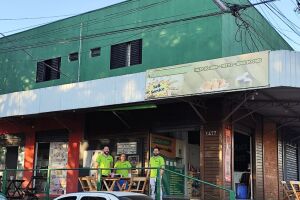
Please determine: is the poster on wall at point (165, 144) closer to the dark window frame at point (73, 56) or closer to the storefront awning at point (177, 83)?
the storefront awning at point (177, 83)

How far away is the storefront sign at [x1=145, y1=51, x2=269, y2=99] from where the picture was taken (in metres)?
13.3

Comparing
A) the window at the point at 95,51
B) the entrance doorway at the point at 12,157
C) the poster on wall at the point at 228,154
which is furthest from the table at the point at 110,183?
the entrance doorway at the point at 12,157

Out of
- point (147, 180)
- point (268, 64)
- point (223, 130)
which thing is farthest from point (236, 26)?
point (147, 180)

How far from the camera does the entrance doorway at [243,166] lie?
17.8 meters

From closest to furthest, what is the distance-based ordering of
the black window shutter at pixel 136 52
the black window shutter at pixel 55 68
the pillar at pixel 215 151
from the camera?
the pillar at pixel 215 151 → the black window shutter at pixel 136 52 → the black window shutter at pixel 55 68

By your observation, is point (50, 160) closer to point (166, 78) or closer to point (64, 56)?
point (64, 56)

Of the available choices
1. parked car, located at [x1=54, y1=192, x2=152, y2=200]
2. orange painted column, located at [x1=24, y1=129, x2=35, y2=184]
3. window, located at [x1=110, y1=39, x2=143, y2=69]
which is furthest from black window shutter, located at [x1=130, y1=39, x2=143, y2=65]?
parked car, located at [x1=54, y1=192, x2=152, y2=200]

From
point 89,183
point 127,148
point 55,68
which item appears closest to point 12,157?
point 55,68

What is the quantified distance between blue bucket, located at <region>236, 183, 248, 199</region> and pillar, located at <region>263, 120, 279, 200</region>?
104 cm

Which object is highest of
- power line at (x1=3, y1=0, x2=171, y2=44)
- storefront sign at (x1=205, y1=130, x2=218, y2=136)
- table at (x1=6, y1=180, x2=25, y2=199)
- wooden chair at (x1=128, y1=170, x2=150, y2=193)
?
power line at (x1=3, y1=0, x2=171, y2=44)

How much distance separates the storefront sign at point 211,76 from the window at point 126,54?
17.5ft

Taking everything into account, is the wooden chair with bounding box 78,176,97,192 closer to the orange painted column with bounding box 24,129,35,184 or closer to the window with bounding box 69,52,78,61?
the orange painted column with bounding box 24,129,35,184

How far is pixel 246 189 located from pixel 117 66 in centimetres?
784

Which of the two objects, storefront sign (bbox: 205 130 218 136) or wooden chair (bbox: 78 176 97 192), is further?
storefront sign (bbox: 205 130 218 136)
